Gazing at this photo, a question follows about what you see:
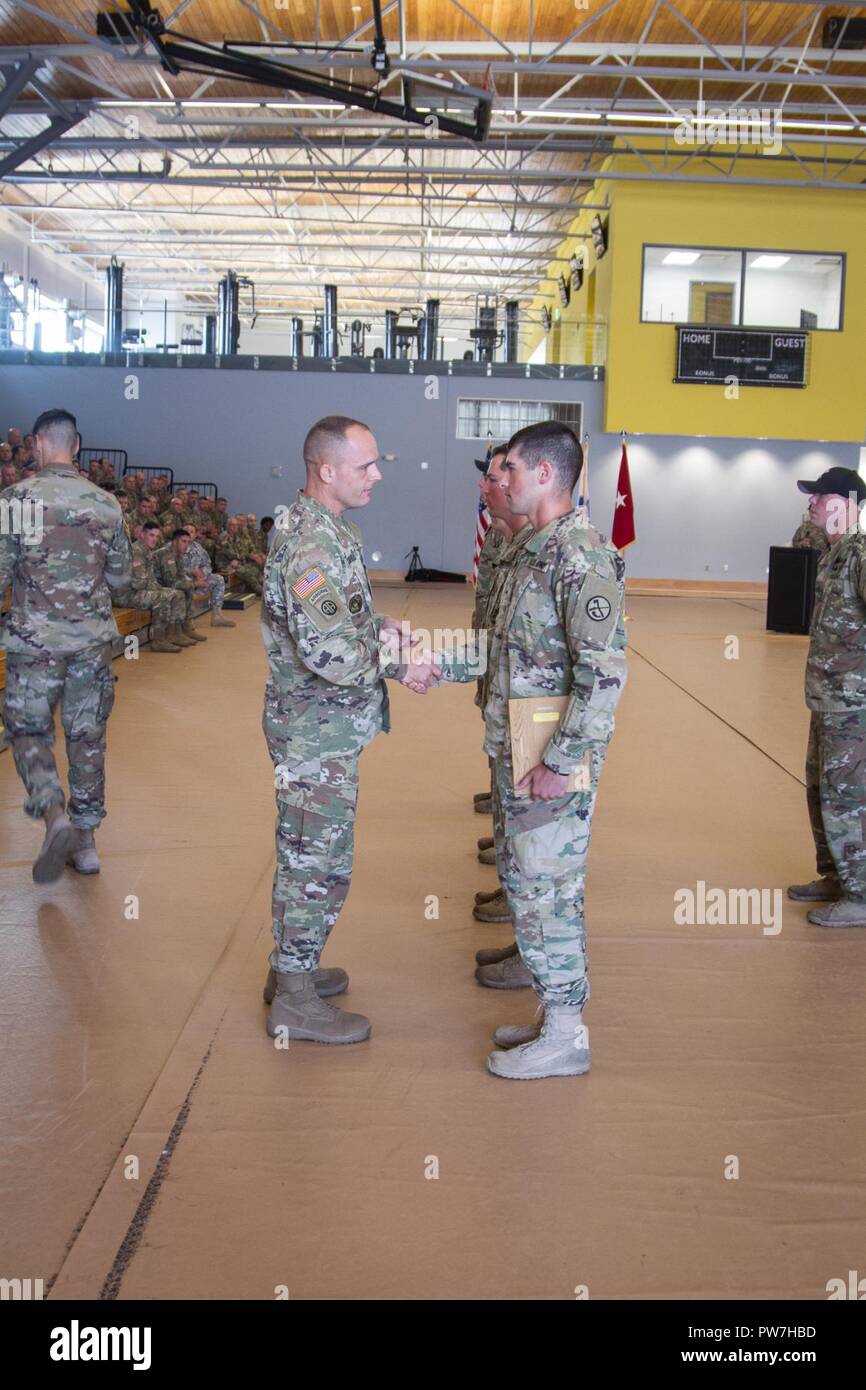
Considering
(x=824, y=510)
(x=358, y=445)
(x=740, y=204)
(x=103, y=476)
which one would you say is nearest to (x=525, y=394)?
(x=740, y=204)

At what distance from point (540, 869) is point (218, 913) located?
6.07 feet

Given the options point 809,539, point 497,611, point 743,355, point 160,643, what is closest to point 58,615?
point 497,611

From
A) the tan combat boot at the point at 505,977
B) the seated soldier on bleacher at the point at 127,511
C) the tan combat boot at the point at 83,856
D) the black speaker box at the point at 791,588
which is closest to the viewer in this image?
the tan combat boot at the point at 505,977

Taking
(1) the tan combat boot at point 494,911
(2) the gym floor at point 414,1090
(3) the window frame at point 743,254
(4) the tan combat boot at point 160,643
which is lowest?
(2) the gym floor at point 414,1090

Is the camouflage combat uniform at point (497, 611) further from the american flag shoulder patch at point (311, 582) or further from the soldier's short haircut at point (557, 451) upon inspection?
the american flag shoulder patch at point (311, 582)

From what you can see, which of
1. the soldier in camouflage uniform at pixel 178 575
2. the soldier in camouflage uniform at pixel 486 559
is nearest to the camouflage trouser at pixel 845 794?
the soldier in camouflage uniform at pixel 486 559

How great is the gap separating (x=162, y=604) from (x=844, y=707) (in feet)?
28.1

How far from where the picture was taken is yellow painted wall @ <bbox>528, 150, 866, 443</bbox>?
21672mm

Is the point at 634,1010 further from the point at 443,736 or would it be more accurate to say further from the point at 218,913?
the point at 443,736

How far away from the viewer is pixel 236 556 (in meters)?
17.8

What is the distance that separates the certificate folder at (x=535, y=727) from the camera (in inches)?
128

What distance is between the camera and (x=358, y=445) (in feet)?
11.3

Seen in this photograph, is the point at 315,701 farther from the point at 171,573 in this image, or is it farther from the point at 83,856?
the point at 171,573

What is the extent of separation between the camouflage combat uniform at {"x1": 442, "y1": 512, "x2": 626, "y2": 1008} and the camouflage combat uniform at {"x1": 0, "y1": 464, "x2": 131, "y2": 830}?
85.9 inches
